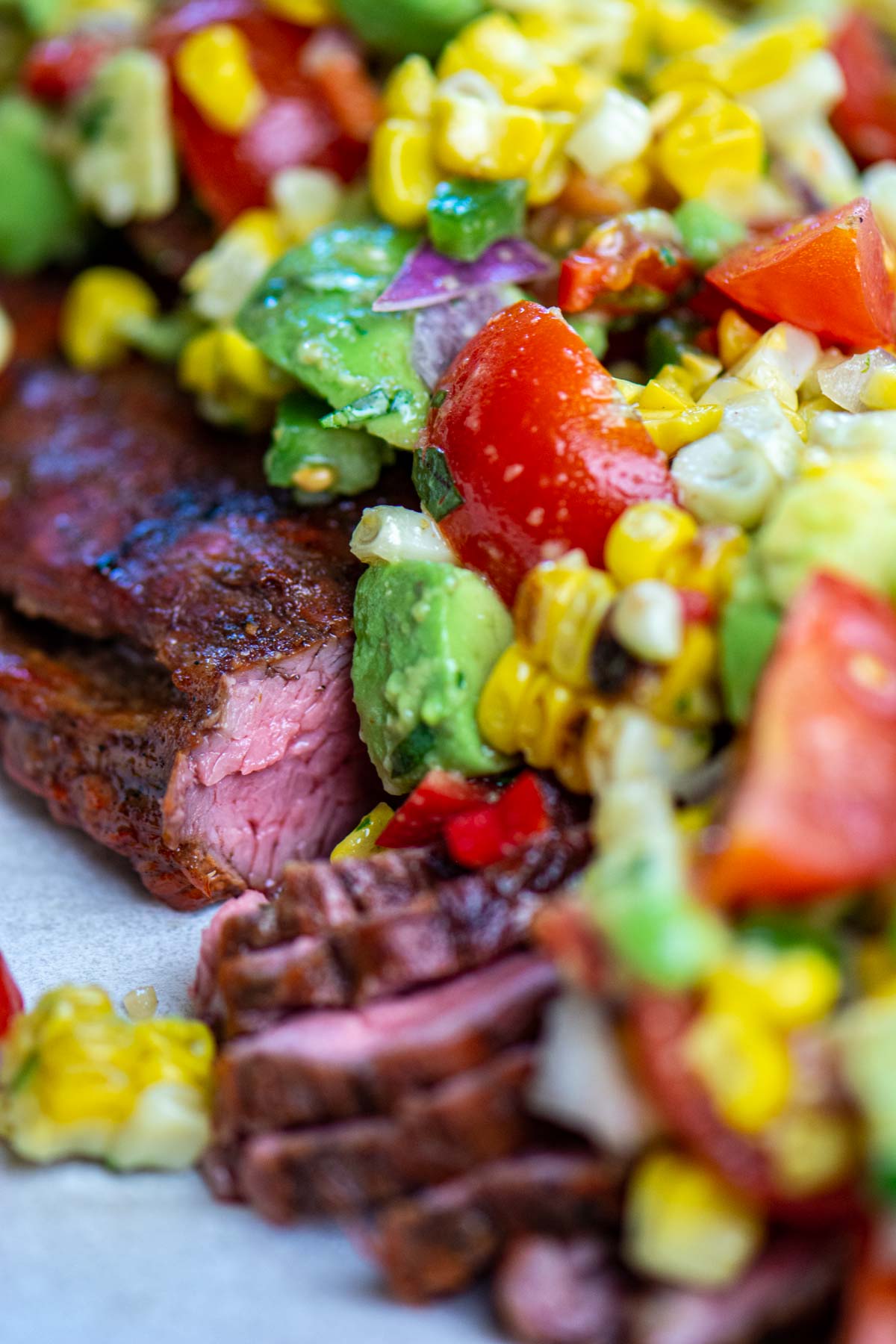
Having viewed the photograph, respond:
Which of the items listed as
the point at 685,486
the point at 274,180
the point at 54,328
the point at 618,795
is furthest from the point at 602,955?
the point at 54,328

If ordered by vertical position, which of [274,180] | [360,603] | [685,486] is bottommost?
[360,603]

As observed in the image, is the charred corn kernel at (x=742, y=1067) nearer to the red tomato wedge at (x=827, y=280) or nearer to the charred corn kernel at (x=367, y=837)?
the charred corn kernel at (x=367, y=837)

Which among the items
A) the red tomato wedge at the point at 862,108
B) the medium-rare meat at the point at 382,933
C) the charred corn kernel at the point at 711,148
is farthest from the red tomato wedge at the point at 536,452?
the red tomato wedge at the point at 862,108

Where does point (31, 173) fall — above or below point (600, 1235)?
above

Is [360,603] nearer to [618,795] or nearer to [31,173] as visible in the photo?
[618,795]

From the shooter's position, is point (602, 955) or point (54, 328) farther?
point (54, 328)

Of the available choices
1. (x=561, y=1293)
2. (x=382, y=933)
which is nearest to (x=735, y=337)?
(x=382, y=933)
